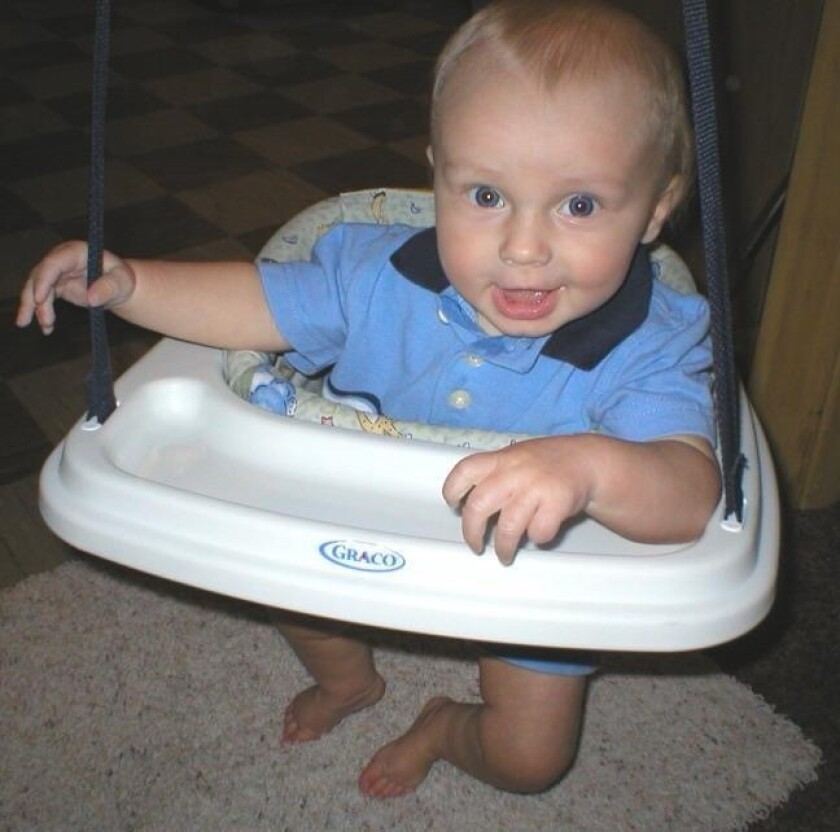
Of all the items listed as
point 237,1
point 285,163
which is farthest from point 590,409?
point 237,1

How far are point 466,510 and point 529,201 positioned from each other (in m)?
0.22

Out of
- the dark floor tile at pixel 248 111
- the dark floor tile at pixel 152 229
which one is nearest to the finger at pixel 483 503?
the dark floor tile at pixel 152 229

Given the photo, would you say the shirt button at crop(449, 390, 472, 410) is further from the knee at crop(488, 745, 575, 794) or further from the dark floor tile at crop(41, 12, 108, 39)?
the dark floor tile at crop(41, 12, 108, 39)

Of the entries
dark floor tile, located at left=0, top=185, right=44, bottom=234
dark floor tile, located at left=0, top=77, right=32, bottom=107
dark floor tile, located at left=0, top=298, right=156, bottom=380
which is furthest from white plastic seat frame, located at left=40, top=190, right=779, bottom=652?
dark floor tile, located at left=0, top=77, right=32, bottom=107

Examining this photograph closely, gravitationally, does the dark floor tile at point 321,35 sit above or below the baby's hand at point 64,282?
below

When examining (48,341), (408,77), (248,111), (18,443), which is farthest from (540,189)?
(408,77)

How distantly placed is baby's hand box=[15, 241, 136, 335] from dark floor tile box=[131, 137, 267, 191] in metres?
1.41

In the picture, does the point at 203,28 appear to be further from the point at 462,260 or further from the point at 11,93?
the point at 462,260

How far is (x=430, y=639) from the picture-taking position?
44.5 inches

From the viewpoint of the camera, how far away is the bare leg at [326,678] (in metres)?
1.00

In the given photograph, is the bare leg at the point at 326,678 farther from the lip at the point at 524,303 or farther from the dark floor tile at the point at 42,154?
the dark floor tile at the point at 42,154

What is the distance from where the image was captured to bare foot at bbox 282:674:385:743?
1.02m

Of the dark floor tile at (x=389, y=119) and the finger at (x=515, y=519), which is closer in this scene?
the finger at (x=515, y=519)

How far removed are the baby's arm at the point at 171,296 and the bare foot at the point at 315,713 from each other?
373 millimetres
